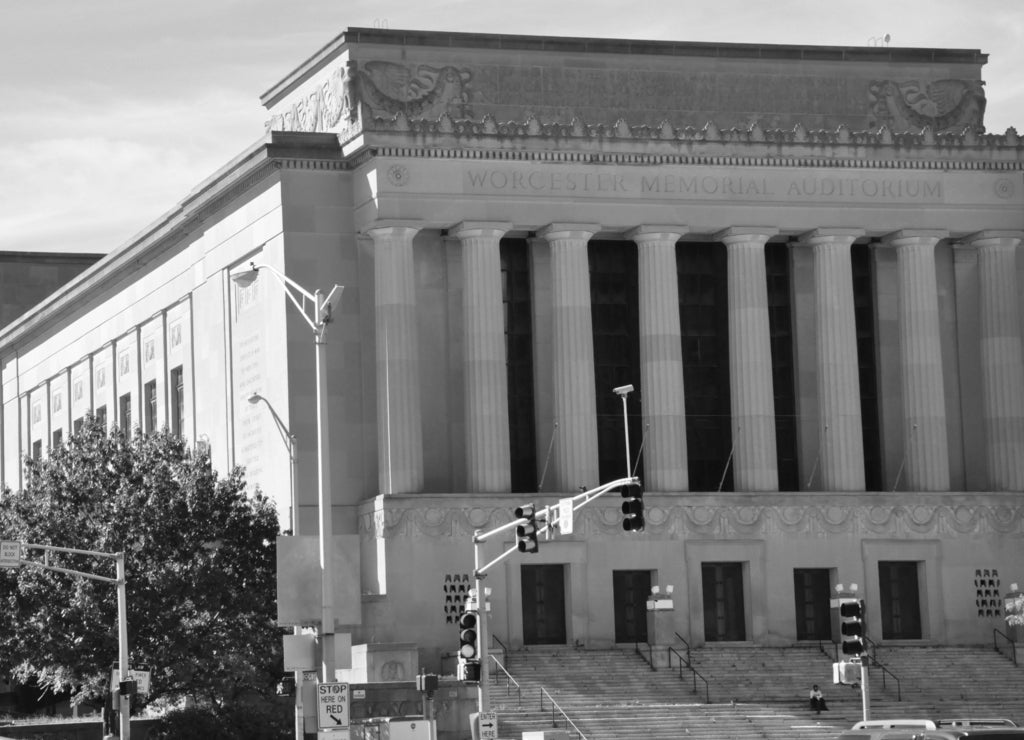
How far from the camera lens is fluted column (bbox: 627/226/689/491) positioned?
7794cm

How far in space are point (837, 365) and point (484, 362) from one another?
41.8 ft

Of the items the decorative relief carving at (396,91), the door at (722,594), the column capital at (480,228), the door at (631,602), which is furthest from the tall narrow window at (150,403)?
the door at (722,594)

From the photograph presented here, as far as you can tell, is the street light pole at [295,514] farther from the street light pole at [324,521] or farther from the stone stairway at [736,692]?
the stone stairway at [736,692]

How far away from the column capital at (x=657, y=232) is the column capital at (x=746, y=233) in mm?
1563

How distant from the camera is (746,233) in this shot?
7950 centimetres

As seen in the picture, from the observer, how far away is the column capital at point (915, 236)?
80938 mm

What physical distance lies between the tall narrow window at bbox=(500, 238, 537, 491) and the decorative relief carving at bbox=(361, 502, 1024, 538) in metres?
3.66

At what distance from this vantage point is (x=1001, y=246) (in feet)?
269

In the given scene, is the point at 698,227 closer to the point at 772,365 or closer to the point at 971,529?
the point at 772,365

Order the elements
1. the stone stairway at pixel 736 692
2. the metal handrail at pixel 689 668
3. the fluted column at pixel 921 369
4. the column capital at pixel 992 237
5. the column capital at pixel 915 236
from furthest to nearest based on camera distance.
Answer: the column capital at pixel 992 237 → the column capital at pixel 915 236 → the fluted column at pixel 921 369 → the metal handrail at pixel 689 668 → the stone stairway at pixel 736 692

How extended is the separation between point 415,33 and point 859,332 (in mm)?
19454

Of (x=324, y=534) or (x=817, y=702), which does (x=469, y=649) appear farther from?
(x=817, y=702)

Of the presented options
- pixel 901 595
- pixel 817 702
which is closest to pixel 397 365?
pixel 817 702

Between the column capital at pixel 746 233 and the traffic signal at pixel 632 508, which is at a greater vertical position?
the column capital at pixel 746 233
